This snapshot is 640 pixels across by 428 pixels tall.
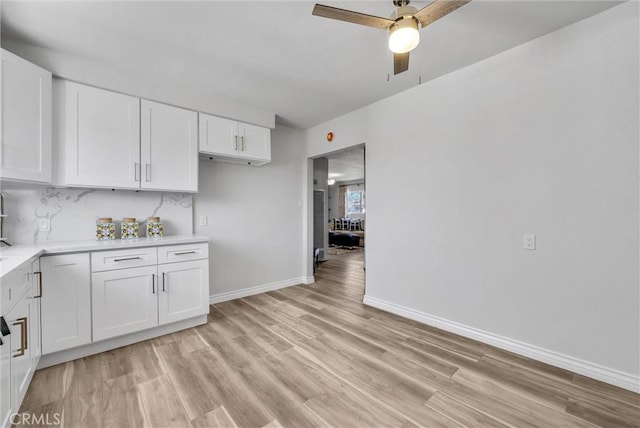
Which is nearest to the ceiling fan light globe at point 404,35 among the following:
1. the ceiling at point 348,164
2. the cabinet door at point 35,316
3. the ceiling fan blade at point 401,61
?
the ceiling fan blade at point 401,61

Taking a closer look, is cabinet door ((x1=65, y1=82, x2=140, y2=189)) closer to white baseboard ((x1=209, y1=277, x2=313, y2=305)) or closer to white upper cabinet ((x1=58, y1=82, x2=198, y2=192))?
white upper cabinet ((x1=58, y1=82, x2=198, y2=192))

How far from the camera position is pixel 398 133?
3.14m

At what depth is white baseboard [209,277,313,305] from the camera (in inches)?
140

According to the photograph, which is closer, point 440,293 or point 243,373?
point 243,373

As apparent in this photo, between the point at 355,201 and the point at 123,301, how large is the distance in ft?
36.0

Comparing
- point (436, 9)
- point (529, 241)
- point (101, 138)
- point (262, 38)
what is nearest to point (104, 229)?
point (101, 138)

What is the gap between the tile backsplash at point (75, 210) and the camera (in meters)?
2.32

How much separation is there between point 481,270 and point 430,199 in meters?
0.83

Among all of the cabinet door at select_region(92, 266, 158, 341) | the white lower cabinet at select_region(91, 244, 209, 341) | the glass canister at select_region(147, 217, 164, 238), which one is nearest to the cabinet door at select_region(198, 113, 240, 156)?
the glass canister at select_region(147, 217, 164, 238)

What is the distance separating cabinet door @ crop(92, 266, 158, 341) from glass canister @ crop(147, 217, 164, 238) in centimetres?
55

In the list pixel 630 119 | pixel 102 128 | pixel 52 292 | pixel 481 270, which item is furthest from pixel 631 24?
pixel 52 292

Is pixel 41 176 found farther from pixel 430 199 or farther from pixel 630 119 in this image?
pixel 630 119

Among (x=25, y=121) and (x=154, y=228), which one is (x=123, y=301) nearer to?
(x=154, y=228)

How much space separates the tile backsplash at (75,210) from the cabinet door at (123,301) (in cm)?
71
